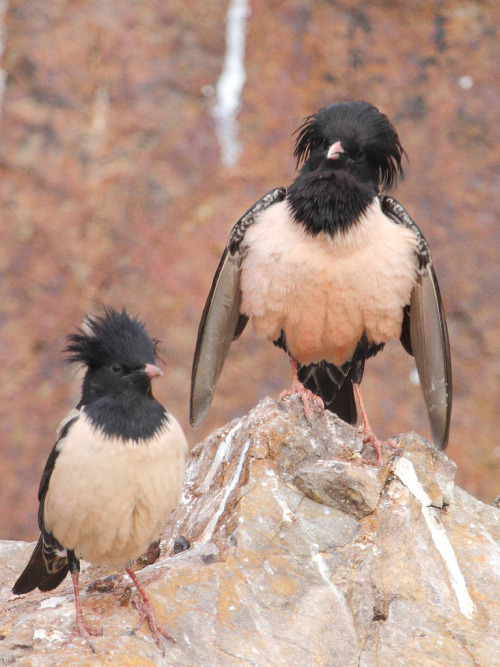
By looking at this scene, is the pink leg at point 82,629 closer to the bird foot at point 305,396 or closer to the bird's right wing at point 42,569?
the bird's right wing at point 42,569

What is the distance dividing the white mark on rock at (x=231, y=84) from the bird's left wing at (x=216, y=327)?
7.10 m

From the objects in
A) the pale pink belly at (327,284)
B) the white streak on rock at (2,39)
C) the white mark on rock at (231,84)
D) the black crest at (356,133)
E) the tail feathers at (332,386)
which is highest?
the white mark on rock at (231,84)

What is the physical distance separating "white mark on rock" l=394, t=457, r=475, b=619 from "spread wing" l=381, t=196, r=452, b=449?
1067 mm

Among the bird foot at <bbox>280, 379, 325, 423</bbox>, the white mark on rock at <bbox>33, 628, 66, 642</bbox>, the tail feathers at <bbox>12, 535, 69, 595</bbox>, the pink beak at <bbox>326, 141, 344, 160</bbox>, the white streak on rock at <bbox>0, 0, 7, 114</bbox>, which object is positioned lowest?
the white mark on rock at <bbox>33, 628, 66, 642</bbox>

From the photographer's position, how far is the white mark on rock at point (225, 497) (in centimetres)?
636

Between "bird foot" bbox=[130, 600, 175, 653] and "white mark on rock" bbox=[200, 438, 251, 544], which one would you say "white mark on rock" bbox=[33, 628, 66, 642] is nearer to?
"bird foot" bbox=[130, 600, 175, 653]

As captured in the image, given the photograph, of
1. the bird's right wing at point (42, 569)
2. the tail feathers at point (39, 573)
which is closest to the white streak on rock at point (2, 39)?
the bird's right wing at point (42, 569)

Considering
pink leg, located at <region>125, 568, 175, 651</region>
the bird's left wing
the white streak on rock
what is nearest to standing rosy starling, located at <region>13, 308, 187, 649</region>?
pink leg, located at <region>125, 568, 175, 651</region>

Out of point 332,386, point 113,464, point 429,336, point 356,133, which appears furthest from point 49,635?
point 356,133

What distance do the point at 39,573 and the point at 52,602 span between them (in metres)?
0.30

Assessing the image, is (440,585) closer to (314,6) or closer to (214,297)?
(214,297)

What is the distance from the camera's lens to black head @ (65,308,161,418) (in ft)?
18.1

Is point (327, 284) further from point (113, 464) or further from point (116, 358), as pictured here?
point (113, 464)

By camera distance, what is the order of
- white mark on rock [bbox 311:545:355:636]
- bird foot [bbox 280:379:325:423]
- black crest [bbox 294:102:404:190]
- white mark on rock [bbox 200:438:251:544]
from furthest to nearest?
black crest [bbox 294:102:404:190] < bird foot [bbox 280:379:325:423] < white mark on rock [bbox 200:438:251:544] < white mark on rock [bbox 311:545:355:636]
